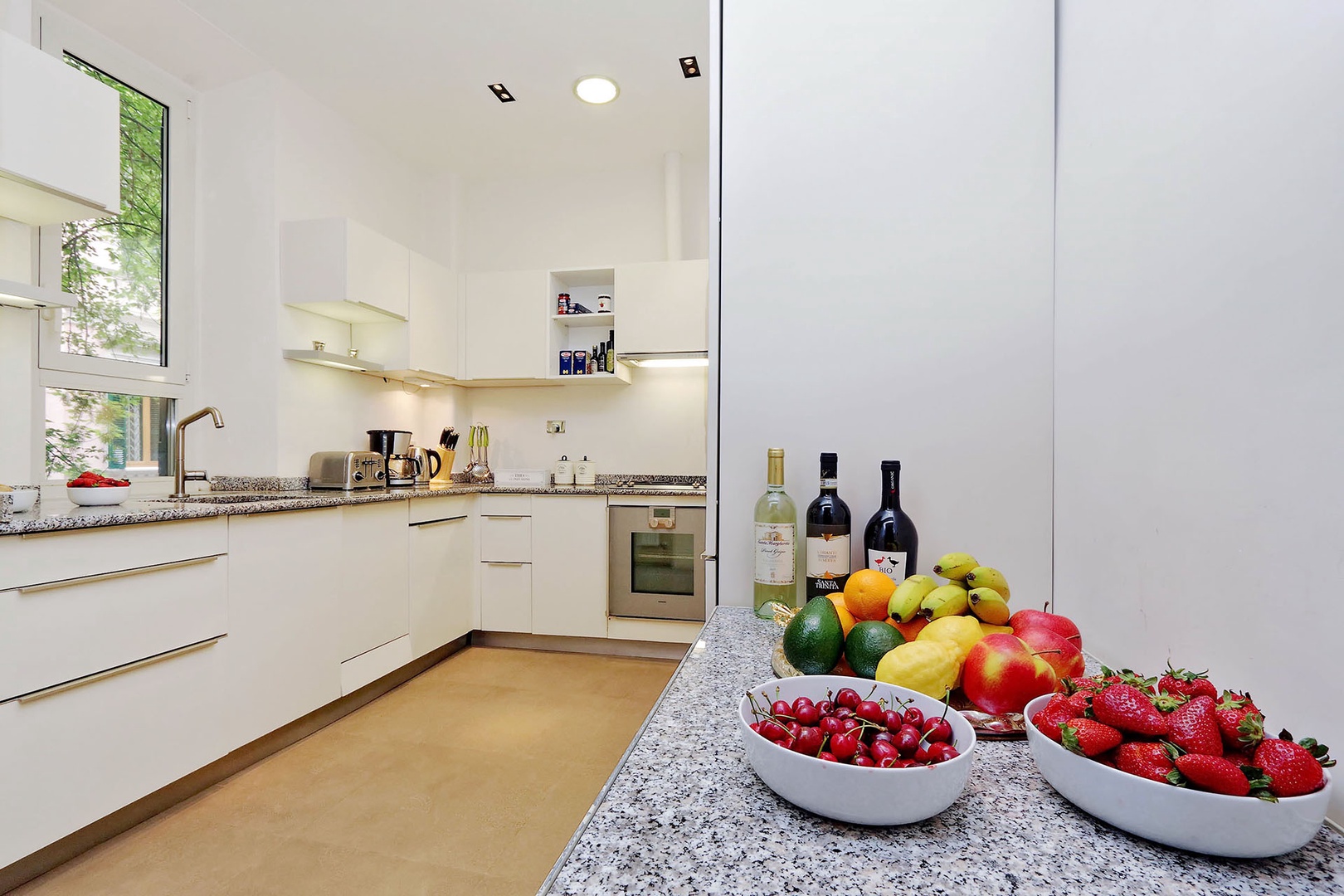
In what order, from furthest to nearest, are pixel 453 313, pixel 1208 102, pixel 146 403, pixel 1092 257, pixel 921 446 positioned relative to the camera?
pixel 453 313, pixel 146 403, pixel 921 446, pixel 1092 257, pixel 1208 102

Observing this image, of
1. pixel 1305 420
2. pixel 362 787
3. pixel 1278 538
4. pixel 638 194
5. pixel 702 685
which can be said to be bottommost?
pixel 362 787

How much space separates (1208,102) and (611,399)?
344cm

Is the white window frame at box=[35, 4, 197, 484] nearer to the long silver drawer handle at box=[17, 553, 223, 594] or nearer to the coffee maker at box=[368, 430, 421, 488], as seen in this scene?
the coffee maker at box=[368, 430, 421, 488]

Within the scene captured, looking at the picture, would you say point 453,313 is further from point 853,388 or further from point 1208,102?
point 1208,102

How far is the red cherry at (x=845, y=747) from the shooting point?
0.47 metres

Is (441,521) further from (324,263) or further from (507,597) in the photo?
(324,263)

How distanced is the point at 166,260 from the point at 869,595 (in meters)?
3.32

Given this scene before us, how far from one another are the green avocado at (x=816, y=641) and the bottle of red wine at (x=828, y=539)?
0.86 ft

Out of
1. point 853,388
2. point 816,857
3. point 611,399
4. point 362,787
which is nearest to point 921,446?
point 853,388

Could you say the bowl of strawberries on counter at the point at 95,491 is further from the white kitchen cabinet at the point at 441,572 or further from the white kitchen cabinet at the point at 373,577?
the white kitchen cabinet at the point at 441,572

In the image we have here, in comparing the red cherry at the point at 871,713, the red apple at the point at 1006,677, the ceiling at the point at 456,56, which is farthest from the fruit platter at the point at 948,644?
the ceiling at the point at 456,56

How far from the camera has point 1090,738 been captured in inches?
18.0

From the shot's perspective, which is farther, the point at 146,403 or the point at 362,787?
the point at 146,403

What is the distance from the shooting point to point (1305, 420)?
53cm
